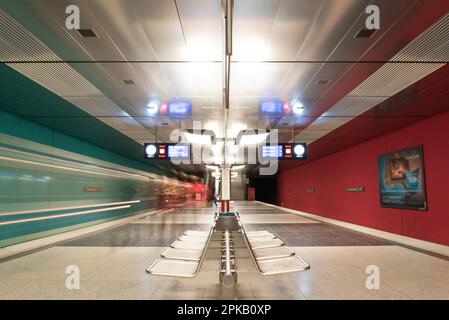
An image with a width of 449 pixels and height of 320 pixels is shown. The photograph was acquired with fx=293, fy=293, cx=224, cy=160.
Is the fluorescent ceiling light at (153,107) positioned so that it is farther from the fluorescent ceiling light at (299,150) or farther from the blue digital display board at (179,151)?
the fluorescent ceiling light at (299,150)

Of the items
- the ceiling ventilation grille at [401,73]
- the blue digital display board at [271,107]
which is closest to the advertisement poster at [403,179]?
the ceiling ventilation grille at [401,73]

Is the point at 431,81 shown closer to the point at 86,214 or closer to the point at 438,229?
the point at 438,229

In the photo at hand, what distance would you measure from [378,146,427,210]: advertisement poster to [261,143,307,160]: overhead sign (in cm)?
207

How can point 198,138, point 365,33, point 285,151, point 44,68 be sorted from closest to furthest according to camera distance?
point 365,33
point 44,68
point 285,151
point 198,138

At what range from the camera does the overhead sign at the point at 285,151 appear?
24.5 feet

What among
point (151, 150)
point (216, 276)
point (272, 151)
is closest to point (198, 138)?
point (151, 150)

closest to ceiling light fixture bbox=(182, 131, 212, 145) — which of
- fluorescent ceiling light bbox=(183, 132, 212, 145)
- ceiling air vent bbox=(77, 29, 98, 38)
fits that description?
fluorescent ceiling light bbox=(183, 132, 212, 145)

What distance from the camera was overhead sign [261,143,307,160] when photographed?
24.5 ft

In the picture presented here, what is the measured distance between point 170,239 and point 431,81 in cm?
533

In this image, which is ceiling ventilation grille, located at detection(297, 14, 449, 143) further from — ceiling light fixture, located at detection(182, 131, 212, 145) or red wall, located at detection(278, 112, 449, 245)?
ceiling light fixture, located at detection(182, 131, 212, 145)

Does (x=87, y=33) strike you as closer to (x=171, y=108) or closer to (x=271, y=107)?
(x=171, y=108)

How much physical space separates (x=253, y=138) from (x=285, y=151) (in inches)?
60.6

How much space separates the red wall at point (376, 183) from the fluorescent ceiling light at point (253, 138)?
3007 mm

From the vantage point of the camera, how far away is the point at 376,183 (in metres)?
8.04
